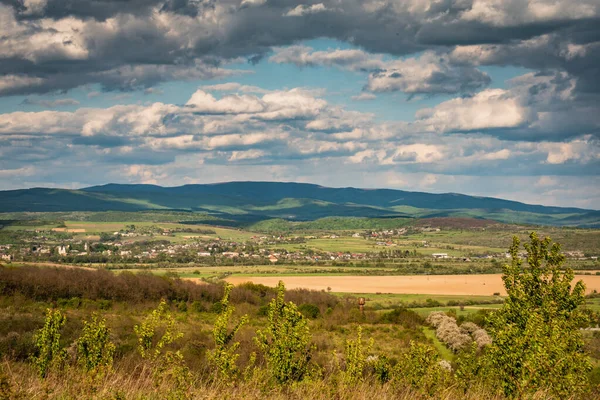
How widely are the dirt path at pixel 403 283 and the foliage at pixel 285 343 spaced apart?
9457 cm

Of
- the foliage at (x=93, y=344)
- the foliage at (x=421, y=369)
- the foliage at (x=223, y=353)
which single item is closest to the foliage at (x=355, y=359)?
the foliage at (x=421, y=369)

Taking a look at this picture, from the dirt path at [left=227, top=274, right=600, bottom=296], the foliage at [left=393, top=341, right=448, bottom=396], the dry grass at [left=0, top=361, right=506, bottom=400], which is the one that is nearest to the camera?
the dry grass at [left=0, top=361, right=506, bottom=400]

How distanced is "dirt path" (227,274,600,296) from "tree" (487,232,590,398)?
92.2m

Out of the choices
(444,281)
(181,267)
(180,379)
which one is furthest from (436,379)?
(181,267)

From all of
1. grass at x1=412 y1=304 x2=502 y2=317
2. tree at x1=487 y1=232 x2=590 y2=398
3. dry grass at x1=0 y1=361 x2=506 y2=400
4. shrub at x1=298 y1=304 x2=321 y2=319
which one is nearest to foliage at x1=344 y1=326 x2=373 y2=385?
tree at x1=487 y1=232 x2=590 y2=398

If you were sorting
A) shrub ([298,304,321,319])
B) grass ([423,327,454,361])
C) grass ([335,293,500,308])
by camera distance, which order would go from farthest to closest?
grass ([335,293,500,308]) < shrub ([298,304,321,319]) < grass ([423,327,454,361])

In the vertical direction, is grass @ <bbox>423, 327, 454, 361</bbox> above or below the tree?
below

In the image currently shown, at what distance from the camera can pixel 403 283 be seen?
130 meters

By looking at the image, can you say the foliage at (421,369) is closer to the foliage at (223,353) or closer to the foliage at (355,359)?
Answer: the foliage at (355,359)

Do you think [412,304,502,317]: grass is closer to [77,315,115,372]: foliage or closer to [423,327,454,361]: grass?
[423,327,454,361]: grass

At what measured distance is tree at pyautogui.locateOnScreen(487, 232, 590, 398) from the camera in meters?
15.3

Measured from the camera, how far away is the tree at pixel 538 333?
602 inches

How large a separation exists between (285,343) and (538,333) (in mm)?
6973

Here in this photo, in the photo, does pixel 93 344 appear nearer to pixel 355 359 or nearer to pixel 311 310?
pixel 355 359
